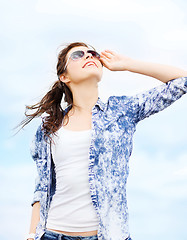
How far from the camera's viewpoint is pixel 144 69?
171 inches

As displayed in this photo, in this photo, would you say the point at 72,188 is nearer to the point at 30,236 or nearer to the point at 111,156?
the point at 111,156

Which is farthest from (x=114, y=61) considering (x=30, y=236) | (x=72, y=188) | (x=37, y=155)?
(x=30, y=236)

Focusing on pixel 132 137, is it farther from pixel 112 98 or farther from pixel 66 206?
pixel 66 206

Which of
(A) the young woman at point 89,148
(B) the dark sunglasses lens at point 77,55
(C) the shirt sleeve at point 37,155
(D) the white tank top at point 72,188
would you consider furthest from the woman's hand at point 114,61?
(C) the shirt sleeve at point 37,155

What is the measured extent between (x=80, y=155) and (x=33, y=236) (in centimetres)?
119

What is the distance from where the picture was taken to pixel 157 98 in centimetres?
423

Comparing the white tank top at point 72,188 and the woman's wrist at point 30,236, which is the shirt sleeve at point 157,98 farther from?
the woman's wrist at point 30,236

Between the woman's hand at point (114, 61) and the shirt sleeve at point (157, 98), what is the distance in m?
0.42

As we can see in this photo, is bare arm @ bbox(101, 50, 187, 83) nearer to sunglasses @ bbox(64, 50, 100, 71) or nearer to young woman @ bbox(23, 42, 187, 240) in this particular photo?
young woman @ bbox(23, 42, 187, 240)

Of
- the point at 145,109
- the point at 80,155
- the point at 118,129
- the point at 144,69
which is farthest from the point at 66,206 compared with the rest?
the point at 144,69

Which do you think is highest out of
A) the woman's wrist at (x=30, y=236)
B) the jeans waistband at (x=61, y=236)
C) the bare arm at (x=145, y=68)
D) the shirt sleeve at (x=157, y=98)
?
the bare arm at (x=145, y=68)

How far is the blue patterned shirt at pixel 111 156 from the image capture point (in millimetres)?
3836

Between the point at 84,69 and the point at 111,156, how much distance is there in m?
1.22

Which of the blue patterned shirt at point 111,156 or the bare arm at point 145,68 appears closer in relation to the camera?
the blue patterned shirt at point 111,156
